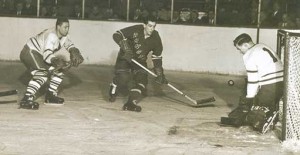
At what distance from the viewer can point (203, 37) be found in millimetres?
13008

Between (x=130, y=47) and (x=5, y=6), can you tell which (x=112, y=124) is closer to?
(x=130, y=47)

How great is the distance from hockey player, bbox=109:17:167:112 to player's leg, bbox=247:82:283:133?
1.77 metres

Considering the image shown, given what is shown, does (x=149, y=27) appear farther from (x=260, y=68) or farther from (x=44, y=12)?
(x=44, y=12)

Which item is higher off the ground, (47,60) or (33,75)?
(47,60)

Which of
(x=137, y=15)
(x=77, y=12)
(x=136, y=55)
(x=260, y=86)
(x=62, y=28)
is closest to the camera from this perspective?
(x=260, y=86)

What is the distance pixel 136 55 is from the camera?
30.3 ft

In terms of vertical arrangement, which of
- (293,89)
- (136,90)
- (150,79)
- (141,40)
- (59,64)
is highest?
(141,40)

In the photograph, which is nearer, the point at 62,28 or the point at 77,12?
the point at 62,28

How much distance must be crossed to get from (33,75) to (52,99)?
1.61 ft

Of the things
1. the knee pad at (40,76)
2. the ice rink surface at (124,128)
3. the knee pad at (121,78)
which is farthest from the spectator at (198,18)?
the knee pad at (40,76)

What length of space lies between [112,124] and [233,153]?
1889mm

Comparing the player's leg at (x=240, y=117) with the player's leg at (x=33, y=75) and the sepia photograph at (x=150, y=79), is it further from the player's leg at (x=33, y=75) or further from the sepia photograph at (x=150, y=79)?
the player's leg at (x=33, y=75)

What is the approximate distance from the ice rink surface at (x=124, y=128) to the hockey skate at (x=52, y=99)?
12 cm

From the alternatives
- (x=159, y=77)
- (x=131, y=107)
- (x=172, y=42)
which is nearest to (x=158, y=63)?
(x=159, y=77)
